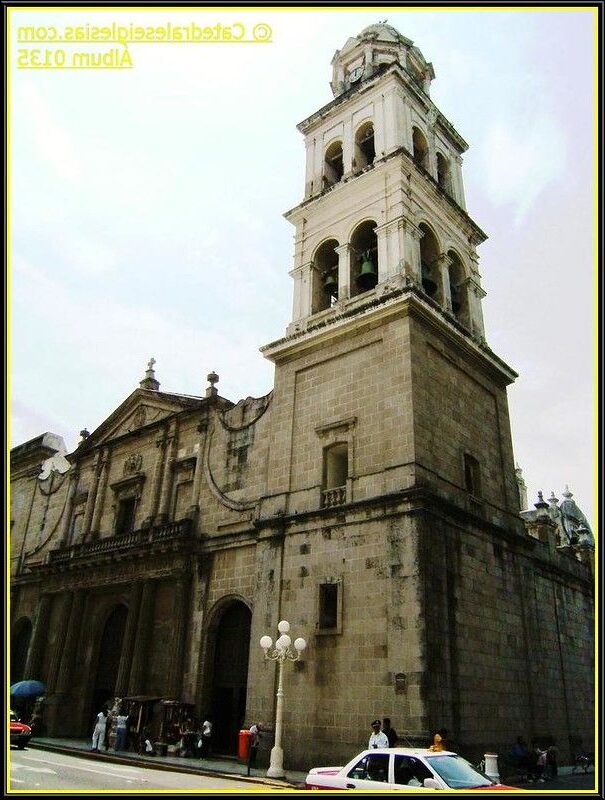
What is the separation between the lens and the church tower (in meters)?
16.3

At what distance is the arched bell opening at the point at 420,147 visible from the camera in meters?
26.8

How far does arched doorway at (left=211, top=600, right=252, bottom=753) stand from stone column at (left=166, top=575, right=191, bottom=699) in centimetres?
125

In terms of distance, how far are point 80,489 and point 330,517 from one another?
1749 cm

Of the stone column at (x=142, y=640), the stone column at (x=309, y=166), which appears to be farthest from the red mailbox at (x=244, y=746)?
the stone column at (x=309, y=166)

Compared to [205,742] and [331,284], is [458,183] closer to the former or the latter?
[331,284]

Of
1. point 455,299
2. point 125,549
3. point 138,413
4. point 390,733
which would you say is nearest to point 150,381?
point 138,413

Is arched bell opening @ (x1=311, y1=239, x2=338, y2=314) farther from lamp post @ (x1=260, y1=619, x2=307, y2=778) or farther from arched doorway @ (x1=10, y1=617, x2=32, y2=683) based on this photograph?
arched doorway @ (x1=10, y1=617, x2=32, y2=683)

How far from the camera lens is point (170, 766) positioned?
1702 cm

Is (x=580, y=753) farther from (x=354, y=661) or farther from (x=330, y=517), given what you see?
(x=330, y=517)

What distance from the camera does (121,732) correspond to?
67.4ft

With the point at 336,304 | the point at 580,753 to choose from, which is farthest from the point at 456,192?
the point at 580,753

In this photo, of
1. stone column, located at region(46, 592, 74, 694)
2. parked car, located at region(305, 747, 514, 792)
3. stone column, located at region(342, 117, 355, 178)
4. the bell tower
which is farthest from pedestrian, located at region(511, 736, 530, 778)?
stone column, located at region(342, 117, 355, 178)

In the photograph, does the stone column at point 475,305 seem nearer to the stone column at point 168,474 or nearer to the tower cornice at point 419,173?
the tower cornice at point 419,173

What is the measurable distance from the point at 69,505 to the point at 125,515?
15.1 feet
